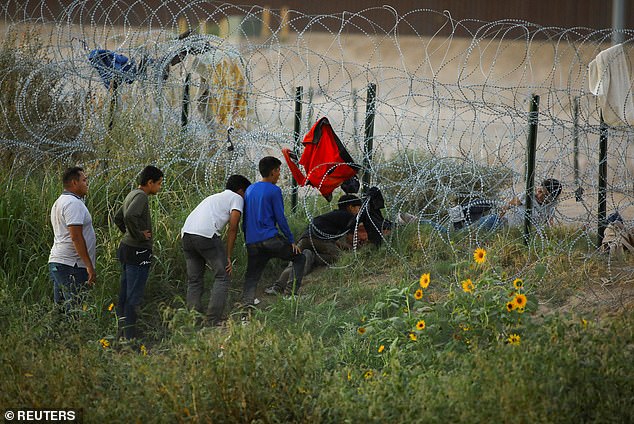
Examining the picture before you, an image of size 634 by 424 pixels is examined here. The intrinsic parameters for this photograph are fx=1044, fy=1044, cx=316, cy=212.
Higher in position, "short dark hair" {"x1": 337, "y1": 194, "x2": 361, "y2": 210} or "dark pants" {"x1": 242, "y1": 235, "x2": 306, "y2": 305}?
"short dark hair" {"x1": 337, "y1": 194, "x2": 361, "y2": 210}

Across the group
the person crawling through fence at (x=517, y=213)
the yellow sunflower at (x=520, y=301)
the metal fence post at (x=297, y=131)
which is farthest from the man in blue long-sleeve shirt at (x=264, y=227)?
the yellow sunflower at (x=520, y=301)

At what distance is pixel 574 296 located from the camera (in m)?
7.04

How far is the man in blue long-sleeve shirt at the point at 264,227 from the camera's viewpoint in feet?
24.3

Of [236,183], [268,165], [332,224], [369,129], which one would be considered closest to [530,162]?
[369,129]

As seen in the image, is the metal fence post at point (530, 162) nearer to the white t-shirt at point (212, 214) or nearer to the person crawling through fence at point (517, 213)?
the person crawling through fence at point (517, 213)

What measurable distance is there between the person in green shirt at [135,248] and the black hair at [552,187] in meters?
3.09

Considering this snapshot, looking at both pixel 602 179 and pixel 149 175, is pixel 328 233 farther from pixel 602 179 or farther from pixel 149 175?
pixel 602 179

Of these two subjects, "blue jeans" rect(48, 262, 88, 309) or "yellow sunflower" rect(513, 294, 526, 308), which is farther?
"blue jeans" rect(48, 262, 88, 309)

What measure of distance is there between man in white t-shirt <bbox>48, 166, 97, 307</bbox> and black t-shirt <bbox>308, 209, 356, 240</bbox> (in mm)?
1890

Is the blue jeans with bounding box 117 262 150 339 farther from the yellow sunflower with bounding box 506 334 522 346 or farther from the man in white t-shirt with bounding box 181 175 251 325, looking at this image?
the yellow sunflower with bounding box 506 334 522 346

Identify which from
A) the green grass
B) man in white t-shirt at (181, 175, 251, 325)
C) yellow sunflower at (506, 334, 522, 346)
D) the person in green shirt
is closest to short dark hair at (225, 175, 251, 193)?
man in white t-shirt at (181, 175, 251, 325)

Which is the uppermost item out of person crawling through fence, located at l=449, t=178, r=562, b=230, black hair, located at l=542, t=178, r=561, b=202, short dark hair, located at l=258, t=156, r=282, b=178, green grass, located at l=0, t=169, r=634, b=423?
short dark hair, located at l=258, t=156, r=282, b=178

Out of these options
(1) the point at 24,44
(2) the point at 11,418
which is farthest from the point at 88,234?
(1) the point at 24,44

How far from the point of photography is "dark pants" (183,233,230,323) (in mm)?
7199
